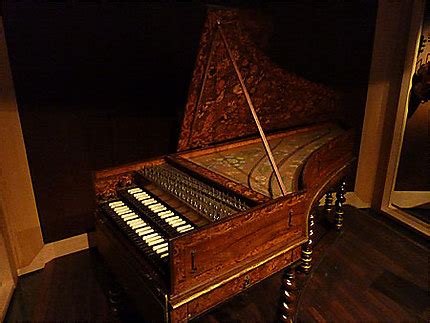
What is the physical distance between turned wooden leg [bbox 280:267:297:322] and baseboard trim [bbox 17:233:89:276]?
1821mm

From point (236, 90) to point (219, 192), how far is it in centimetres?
70

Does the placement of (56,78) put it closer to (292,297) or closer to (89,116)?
(89,116)

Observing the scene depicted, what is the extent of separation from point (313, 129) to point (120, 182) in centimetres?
171

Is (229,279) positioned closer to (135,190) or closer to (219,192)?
(219,192)

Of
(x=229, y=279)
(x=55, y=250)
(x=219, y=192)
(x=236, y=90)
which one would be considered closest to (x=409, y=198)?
(x=236, y=90)

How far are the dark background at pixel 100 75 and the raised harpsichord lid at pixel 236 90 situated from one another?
0.60 ft

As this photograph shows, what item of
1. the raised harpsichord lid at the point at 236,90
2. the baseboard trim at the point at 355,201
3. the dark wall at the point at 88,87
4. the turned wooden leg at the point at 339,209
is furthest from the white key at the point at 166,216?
the baseboard trim at the point at 355,201

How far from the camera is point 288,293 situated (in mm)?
1866

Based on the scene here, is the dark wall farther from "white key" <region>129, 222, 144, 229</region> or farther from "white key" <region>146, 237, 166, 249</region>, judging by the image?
"white key" <region>146, 237, 166, 249</region>

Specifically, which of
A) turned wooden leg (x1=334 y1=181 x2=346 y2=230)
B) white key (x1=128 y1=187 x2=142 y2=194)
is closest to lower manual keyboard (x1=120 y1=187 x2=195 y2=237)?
white key (x1=128 y1=187 x2=142 y2=194)

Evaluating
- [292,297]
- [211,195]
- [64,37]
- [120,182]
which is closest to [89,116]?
[64,37]

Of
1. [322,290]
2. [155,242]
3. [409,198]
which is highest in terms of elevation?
[155,242]

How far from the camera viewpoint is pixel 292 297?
1.86 m

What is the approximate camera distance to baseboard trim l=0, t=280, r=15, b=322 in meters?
2.29
